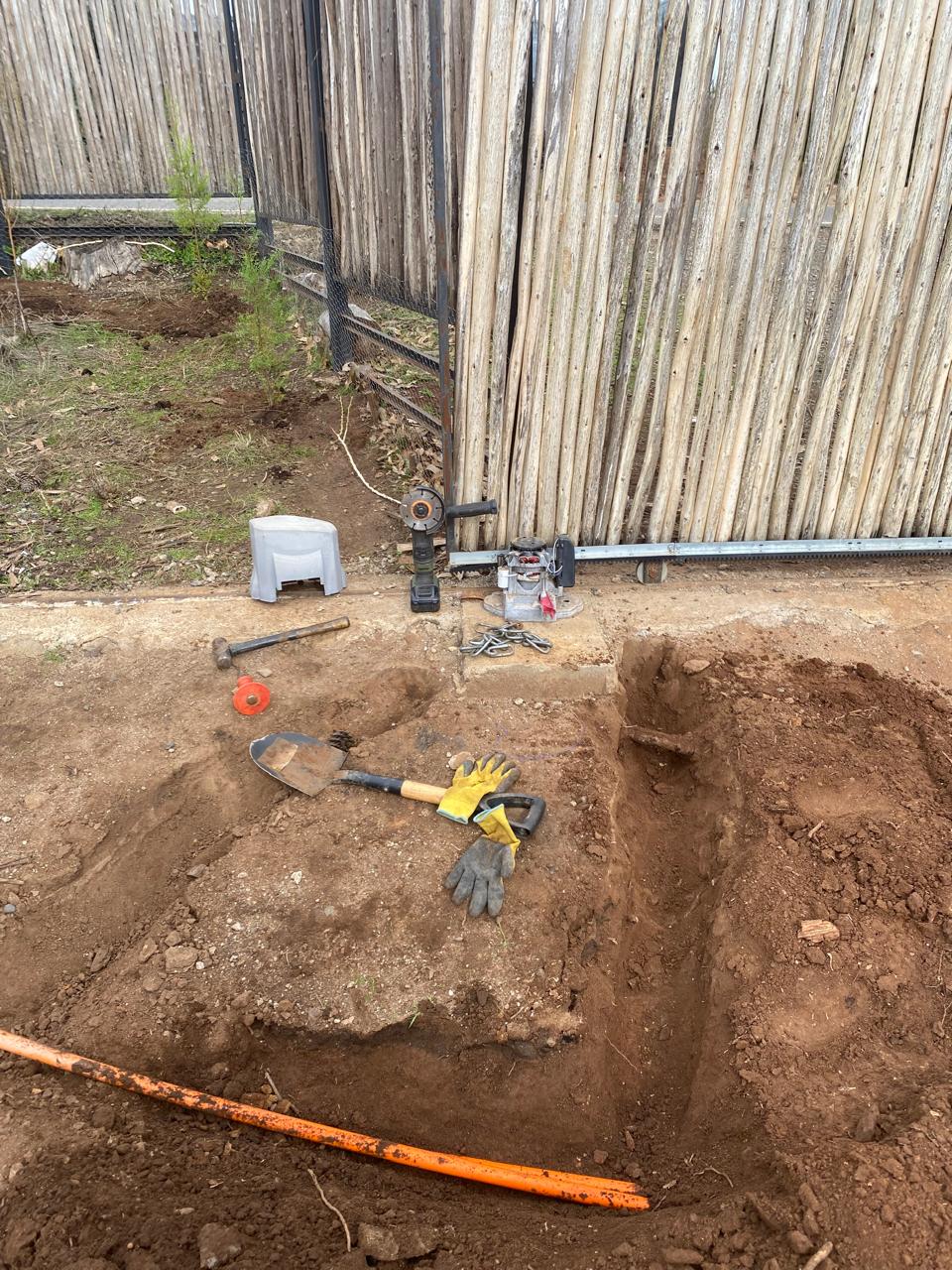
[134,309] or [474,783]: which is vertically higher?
[134,309]

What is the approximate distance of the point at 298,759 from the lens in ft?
10.2

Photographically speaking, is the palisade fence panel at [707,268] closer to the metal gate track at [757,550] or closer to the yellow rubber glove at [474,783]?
the metal gate track at [757,550]

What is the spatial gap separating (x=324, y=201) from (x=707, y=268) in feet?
10.7

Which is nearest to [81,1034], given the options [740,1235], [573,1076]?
[573,1076]

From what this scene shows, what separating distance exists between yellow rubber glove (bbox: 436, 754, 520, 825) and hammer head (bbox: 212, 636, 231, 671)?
1.24 m

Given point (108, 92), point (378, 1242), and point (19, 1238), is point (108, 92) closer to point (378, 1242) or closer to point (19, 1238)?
point (19, 1238)

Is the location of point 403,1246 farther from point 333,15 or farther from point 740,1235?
point 333,15

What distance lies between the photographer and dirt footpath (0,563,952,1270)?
184 cm

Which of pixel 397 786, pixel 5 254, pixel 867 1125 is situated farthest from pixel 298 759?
pixel 5 254

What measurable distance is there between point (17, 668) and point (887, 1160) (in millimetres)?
3645

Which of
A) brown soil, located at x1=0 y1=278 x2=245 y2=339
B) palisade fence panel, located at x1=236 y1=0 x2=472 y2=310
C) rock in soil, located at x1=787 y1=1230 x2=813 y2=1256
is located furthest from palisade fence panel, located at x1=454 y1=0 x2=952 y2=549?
brown soil, located at x1=0 y1=278 x2=245 y2=339

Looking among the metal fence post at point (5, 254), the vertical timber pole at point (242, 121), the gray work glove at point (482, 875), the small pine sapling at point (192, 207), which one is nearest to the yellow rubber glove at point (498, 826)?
the gray work glove at point (482, 875)

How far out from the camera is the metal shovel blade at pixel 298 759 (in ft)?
9.92

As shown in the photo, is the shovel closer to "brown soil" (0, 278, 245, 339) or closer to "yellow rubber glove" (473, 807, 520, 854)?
"yellow rubber glove" (473, 807, 520, 854)
